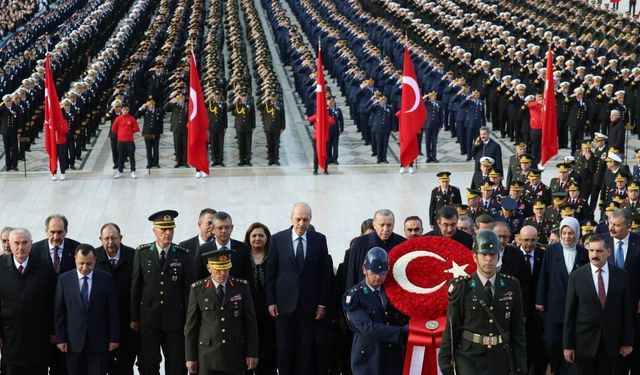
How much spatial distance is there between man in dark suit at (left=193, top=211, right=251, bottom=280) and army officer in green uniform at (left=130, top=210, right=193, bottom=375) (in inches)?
3.6

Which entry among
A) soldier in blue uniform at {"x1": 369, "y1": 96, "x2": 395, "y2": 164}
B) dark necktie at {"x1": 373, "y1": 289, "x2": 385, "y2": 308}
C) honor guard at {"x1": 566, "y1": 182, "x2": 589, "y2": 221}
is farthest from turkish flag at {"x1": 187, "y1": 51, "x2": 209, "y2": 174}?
dark necktie at {"x1": 373, "y1": 289, "x2": 385, "y2": 308}

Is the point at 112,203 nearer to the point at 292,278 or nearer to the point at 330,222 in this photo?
the point at 330,222

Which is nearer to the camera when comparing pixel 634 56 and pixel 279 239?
pixel 279 239

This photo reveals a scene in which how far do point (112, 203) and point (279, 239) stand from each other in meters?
9.43

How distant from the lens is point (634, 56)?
28.2 meters

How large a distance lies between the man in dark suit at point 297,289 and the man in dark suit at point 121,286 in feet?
3.86

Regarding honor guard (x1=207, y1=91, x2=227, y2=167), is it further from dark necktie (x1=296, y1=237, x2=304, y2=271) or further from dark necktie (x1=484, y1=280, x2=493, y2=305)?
dark necktie (x1=484, y1=280, x2=493, y2=305)

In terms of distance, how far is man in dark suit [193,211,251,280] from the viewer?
372 inches

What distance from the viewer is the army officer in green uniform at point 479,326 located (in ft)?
24.1

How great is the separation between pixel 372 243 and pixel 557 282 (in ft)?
5.13

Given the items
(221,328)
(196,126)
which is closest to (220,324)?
(221,328)

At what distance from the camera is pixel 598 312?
351 inches

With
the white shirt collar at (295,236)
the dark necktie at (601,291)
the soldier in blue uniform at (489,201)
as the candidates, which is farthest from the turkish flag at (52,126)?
the dark necktie at (601,291)

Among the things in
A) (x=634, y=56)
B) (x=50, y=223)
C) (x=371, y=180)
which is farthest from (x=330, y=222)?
(x=634, y=56)
